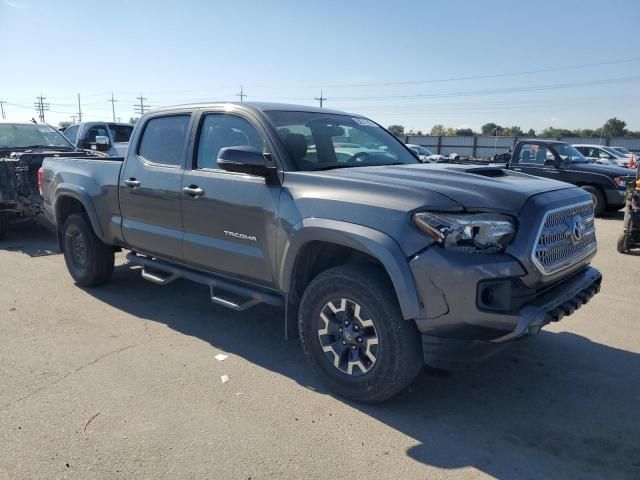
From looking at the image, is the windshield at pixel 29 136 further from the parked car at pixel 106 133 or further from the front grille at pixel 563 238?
the front grille at pixel 563 238

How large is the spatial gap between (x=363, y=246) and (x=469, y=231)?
63 centimetres

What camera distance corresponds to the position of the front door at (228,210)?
385 centimetres

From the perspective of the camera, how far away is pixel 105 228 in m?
5.47

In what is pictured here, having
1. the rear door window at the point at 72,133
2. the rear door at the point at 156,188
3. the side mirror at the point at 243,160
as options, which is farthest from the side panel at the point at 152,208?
the rear door window at the point at 72,133

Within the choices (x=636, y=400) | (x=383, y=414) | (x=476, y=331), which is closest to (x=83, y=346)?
(x=383, y=414)

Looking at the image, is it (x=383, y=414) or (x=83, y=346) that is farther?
(x=83, y=346)

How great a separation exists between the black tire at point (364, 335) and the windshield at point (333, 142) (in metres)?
1.00

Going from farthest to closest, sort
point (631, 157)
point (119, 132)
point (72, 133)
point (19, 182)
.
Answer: point (631, 157)
point (72, 133)
point (119, 132)
point (19, 182)

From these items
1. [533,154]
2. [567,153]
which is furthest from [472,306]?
[567,153]

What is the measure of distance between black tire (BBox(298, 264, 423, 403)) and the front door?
0.54 meters

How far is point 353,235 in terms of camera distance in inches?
126

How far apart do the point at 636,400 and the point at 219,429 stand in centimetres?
278

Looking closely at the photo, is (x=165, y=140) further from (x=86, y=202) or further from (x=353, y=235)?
(x=353, y=235)

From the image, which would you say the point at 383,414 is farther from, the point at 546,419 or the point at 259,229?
the point at 259,229
